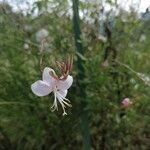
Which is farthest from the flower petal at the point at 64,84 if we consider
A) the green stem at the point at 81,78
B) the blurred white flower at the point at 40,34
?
the blurred white flower at the point at 40,34

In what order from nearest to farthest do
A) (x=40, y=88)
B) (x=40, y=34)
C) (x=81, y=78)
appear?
(x=40, y=88)
(x=81, y=78)
(x=40, y=34)

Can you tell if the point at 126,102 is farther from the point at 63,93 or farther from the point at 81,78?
the point at 63,93

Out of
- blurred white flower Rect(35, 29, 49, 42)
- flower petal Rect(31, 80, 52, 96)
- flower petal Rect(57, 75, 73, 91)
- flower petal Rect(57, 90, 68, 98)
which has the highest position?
blurred white flower Rect(35, 29, 49, 42)

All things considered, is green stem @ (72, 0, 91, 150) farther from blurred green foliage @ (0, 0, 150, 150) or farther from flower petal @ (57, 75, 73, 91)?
flower petal @ (57, 75, 73, 91)

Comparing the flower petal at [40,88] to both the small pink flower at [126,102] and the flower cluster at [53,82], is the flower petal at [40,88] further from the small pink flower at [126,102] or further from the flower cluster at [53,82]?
the small pink flower at [126,102]

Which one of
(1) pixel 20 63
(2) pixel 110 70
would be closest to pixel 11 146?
(1) pixel 20 63

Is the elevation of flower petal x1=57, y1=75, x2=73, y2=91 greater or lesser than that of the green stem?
lesser

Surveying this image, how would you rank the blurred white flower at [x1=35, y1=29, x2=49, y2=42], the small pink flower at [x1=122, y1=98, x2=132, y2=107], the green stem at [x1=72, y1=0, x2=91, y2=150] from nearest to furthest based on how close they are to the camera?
the green stem at [x1=72, y1=0, x2=91, y2=150] → the small pink flower at [x1=122, y1=98, x2=132, y2=107] → the blurred white flower at [x1=35, y1=29, x2=49, y2=42]

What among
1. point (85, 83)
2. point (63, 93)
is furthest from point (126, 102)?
point (63, 93)

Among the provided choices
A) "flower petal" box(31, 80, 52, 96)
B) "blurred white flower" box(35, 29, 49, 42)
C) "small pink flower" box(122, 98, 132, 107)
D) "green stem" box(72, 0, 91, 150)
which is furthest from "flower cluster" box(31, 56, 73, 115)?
"blurred white flower" box(35, 29, 49, 42)

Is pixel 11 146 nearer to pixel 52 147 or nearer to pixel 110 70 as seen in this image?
pixel 52 147
